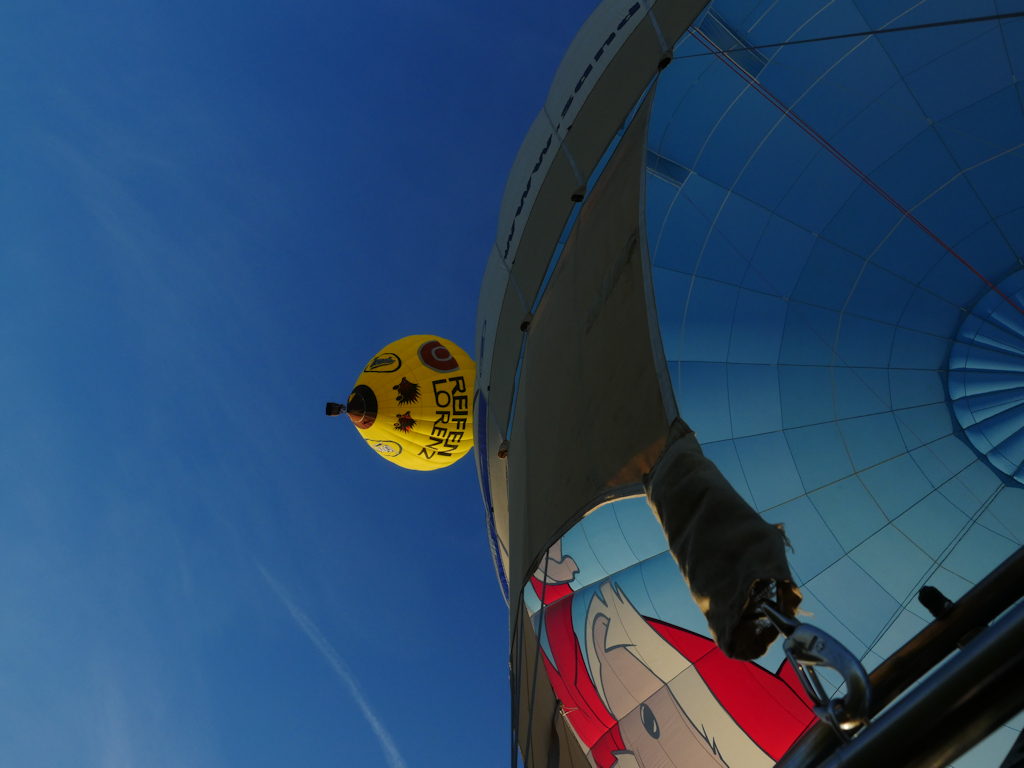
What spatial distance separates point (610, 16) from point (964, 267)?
427 cm

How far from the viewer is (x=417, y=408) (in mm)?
12188

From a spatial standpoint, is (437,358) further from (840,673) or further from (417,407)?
(840,673)

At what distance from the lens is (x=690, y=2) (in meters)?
4.68

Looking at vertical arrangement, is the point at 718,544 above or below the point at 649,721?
above

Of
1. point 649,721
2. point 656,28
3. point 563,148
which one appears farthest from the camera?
point 649,721

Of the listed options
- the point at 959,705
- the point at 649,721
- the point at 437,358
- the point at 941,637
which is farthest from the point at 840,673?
the point at 437,358

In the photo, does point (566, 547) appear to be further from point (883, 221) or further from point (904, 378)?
point (883, 221)

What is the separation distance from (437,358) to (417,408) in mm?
1138

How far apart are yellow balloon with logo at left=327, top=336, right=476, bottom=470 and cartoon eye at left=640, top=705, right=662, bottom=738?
6550mm

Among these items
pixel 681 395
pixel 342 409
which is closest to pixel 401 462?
pixel 342 409

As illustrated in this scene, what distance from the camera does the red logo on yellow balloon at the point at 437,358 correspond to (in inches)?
493

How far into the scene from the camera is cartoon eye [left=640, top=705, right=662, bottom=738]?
6.49 m

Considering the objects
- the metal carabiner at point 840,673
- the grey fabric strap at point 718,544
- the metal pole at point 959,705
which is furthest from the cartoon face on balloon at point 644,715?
the metal pole at point 959,705

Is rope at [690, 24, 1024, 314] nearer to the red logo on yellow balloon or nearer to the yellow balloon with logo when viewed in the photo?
the yellow balloon with logo
